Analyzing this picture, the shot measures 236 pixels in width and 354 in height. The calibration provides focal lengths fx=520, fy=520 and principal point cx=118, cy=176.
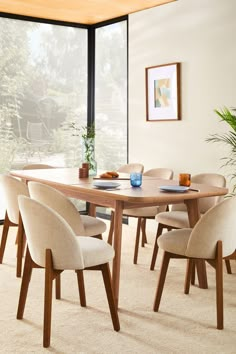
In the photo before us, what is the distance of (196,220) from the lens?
371 cm

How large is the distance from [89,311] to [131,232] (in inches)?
101

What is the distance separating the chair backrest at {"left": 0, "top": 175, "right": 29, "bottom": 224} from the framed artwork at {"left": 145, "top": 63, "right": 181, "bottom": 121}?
6.84 ft

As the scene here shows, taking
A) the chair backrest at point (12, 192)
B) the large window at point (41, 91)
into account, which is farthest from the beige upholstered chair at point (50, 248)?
the large window at point (41, 91)

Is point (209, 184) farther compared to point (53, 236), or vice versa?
point (209, 184)

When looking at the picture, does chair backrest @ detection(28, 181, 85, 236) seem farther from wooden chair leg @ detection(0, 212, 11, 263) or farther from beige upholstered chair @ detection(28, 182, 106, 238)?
wooden chair leg @ detection(0, 212, 11, 263)

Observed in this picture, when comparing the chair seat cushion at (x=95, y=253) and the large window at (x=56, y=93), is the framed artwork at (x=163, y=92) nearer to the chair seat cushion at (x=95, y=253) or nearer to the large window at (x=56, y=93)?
the large window at (x=56, y=93)

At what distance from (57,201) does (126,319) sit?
0.87 metres

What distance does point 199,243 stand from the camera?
3.06 metres

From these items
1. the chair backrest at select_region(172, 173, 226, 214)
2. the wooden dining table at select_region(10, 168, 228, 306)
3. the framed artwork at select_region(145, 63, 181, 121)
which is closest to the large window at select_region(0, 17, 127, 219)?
the framed artwork at select_region(145, 63, 181, 121)

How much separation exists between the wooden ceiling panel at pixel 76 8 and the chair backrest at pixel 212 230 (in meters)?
3.09

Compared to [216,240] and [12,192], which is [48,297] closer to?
[216,240]

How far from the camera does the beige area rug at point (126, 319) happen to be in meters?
2.78

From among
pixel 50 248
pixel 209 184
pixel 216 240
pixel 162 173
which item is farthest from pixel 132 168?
pixel 50 248

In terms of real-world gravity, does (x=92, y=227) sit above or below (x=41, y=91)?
below
